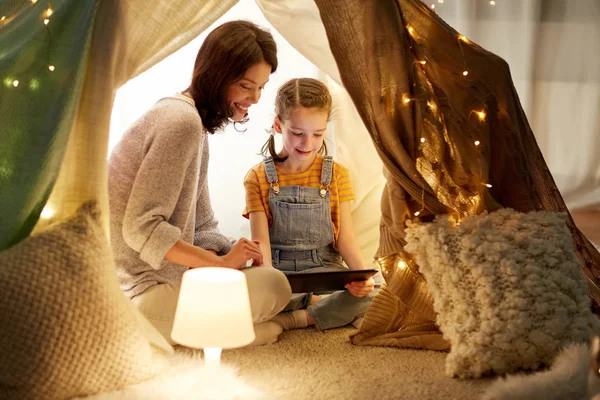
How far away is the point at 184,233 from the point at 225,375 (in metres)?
0.45

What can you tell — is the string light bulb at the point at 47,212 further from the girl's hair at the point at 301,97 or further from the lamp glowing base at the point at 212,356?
the girl's hair at the point at 301,97

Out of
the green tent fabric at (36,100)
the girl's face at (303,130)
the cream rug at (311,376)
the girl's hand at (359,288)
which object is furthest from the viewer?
the girl's face at (303,130)

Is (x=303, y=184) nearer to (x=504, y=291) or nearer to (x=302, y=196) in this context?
(x=302, y=196)

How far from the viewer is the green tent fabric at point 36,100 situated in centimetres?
158

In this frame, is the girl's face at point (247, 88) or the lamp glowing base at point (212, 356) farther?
the girl's face at point (247, 88)

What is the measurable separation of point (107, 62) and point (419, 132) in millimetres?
769

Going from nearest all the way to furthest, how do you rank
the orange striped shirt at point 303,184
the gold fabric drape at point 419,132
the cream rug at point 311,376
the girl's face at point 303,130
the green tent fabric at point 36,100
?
the cream rug at point 311,376 < the green tent fabric at point 36,100 < the gold fabric drape at point 419,132 < the girl's face at point 303,130 < the orange striped shirt at point 303,184

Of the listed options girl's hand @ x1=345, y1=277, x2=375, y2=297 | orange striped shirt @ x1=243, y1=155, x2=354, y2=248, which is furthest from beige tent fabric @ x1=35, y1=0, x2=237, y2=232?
girl's hand @ x1=345, y1=277, x2=375, y2=297

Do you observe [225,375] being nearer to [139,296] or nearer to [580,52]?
[139,296]

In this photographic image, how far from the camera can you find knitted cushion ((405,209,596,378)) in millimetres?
1526

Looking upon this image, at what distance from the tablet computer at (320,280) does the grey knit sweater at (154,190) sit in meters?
0.29

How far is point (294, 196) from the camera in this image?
229 cm

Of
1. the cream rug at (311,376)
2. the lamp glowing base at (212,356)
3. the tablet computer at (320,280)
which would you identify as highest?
the tablet computer at (320,280)

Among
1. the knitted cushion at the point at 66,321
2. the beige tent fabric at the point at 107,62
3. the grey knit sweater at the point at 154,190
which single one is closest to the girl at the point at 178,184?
the grey knit sweater at the point at 154,190
